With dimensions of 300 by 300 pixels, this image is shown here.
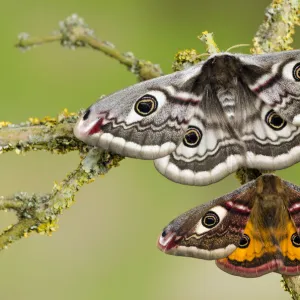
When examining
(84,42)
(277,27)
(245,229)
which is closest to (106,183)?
(84,42)

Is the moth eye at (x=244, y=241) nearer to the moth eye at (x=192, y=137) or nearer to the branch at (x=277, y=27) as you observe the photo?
the moth eye at (x=192, y=137)

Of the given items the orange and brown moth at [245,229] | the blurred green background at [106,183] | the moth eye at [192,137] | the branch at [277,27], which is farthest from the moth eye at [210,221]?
the blurred green background at [106,183]

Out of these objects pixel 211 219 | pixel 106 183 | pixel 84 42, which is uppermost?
pixel 106 183

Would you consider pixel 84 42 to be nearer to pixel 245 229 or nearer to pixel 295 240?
pixel 245 229

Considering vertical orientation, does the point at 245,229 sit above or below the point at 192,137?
below

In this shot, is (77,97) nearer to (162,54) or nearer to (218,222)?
(162,54)

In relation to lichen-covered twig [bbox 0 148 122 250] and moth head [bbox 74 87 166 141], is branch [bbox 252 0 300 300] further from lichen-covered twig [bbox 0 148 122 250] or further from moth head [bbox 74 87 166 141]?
lichen-covered twig [bbox 0 148 122 250]
